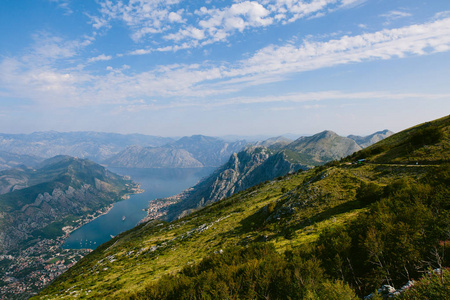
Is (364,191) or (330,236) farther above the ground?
(364,191)

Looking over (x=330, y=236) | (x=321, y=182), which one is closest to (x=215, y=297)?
(x=330, y=236)

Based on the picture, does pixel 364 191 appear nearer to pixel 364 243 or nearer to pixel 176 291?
pixel 364 243

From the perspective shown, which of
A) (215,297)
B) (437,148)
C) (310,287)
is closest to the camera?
(310,287)

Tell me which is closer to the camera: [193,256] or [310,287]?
[310,287]

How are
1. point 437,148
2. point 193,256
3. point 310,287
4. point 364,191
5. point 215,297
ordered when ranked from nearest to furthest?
point 310,287
point 215,297
point 364,191
point 437,148
point 193,256

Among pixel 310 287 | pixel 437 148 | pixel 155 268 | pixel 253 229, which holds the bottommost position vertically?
pixel 155 268

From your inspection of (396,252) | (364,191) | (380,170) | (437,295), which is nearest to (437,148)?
(380,170)

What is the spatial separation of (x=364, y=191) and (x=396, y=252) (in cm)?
1476

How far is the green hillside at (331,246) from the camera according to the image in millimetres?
18750

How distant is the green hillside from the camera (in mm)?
18750

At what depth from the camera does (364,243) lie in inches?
765

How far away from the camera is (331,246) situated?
21.9 meters

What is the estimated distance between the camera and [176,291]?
2373cm

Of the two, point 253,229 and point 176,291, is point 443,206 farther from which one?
point 176,291
